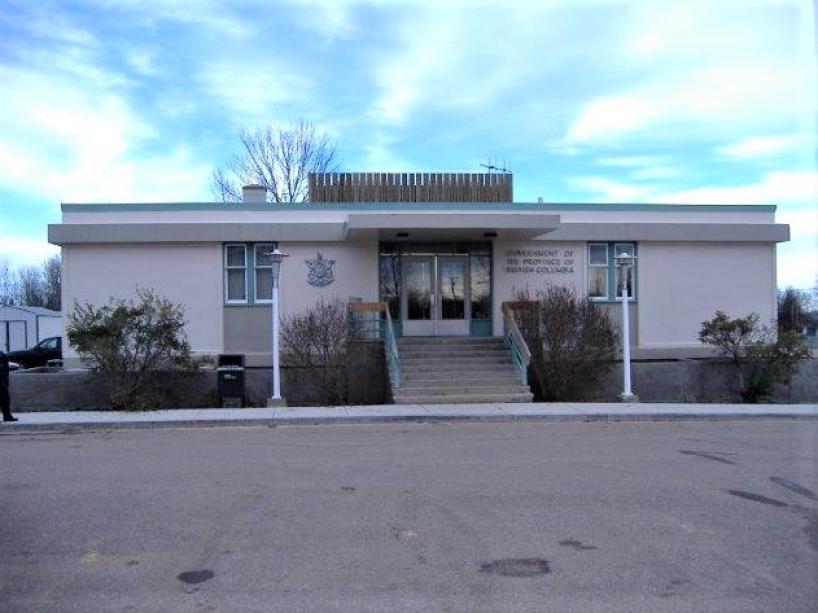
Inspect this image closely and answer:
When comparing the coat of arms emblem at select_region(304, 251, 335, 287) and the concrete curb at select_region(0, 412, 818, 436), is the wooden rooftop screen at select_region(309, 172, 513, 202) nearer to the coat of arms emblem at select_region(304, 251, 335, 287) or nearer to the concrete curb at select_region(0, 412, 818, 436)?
the coat of arms emblem at select_region(304, 251, 335, 287)

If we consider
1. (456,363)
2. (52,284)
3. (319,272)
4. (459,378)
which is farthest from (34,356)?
(52,284)

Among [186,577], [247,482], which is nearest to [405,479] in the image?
[247,482]

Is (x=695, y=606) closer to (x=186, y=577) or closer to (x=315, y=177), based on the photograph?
(x=186, y=577)

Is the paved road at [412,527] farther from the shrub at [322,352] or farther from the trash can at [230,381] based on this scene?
the shrub at [322,352]

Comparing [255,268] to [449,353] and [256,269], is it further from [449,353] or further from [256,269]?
[449,353]

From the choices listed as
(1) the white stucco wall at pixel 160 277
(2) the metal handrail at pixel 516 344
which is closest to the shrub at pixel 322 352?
(1) the white stucco wall at pixel 160 277

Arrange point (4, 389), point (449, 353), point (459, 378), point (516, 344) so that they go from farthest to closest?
point (449, 353) < point (516, 344) < point (459, 378) < point (4, 389)

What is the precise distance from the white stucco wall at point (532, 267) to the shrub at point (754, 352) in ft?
11.5

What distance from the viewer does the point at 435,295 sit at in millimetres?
20484

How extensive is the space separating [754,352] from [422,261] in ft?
28.0

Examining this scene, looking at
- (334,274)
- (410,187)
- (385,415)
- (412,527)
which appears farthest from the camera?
(410,187)

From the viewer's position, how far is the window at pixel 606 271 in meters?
20.5

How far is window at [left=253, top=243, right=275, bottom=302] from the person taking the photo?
64.4 ft

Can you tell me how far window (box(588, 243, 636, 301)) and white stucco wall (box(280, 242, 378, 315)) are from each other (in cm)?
574
